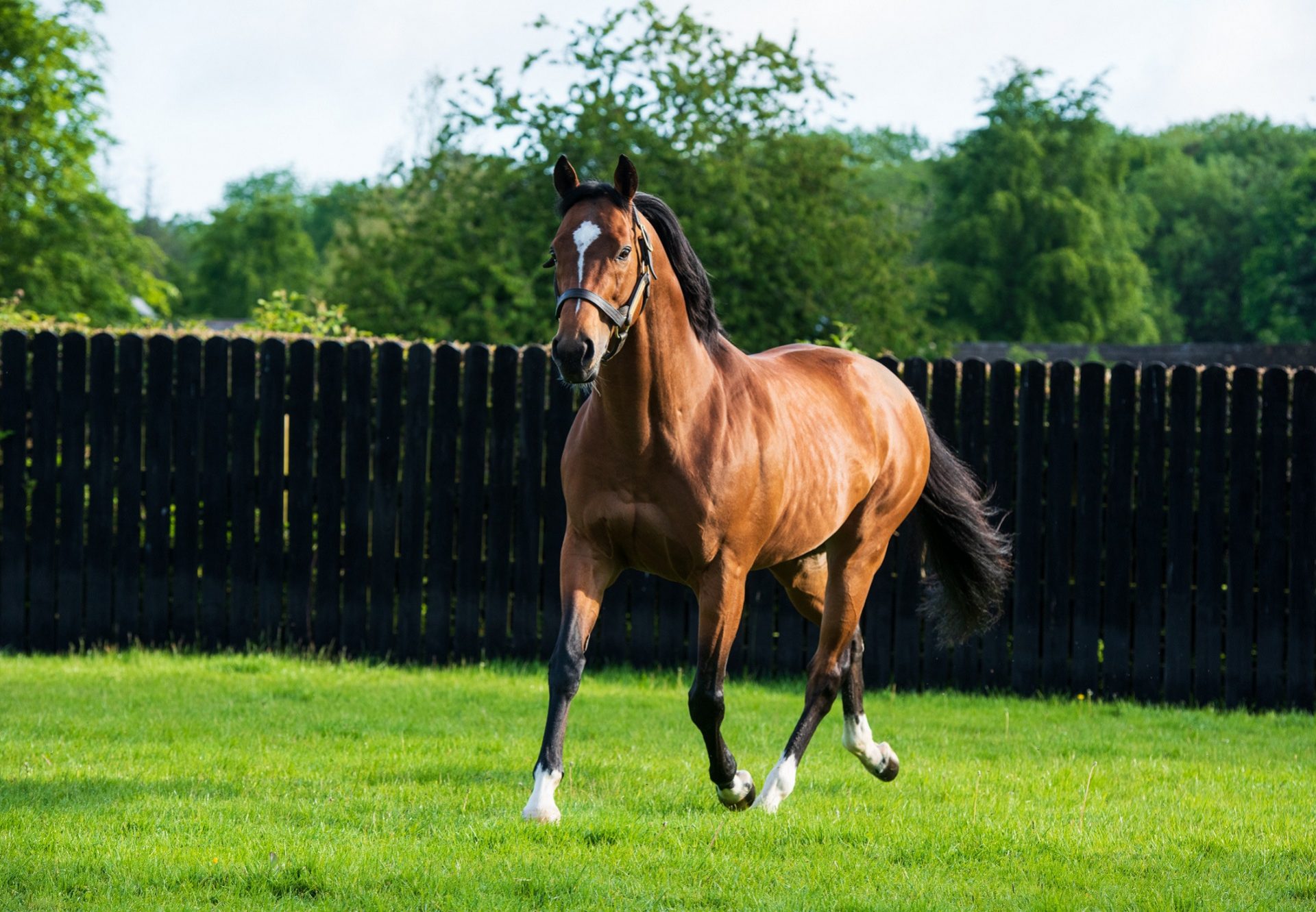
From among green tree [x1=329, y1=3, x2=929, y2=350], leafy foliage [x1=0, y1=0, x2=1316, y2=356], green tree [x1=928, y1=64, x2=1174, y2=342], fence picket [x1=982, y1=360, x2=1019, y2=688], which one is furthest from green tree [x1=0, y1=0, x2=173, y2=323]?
green tree [x1=928, y1=64, x2=1174, y2=342]

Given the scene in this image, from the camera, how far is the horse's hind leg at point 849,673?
5.49 m

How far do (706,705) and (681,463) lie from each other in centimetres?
94

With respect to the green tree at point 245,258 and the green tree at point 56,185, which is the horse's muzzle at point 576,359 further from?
the green tree at point 245,258

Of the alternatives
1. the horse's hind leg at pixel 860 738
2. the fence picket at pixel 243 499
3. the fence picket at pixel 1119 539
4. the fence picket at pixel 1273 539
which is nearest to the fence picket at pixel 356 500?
the fence picket at pixel 243 499

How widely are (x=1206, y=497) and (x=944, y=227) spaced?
34595mm

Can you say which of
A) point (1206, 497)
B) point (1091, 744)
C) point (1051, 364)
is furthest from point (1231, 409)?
point (1091, 744)

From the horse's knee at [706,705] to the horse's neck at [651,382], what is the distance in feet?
3.15

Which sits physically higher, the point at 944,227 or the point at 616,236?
the point at 944,227

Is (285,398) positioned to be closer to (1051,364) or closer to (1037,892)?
(1051,364)

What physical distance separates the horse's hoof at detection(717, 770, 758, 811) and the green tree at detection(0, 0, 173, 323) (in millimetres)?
22934

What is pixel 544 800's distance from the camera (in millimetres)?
4422

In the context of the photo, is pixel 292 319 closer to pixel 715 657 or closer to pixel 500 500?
pixel 500 500

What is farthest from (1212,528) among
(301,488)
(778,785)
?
(301,488)

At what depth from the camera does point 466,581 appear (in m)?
8.59
